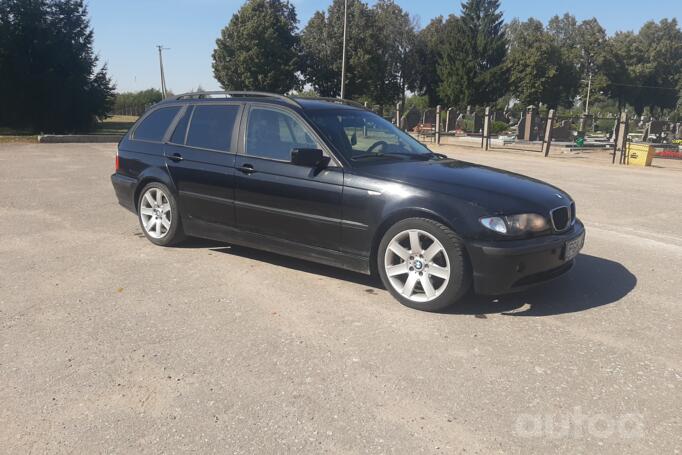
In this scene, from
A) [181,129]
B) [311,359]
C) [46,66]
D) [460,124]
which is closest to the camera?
[311,359]

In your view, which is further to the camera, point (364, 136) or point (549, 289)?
point (364, 136)

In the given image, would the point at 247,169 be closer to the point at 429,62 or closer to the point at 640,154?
the point at 640,154

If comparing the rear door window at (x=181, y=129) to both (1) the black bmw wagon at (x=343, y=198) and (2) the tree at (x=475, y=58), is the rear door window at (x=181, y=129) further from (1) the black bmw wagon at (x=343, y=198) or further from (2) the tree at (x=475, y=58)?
(2) the tree at (x=475, y=58)

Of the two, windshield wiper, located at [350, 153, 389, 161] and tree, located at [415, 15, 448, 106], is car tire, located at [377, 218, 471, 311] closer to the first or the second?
windshield wiper, located at [350, 153, 389, 161]

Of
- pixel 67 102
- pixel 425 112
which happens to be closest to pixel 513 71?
pixel 425 112

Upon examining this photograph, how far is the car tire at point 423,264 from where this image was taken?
13.2 ft

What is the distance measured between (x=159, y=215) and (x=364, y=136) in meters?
2.42

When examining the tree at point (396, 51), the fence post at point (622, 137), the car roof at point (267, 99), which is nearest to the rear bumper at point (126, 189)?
the car roof at point (267, 99)

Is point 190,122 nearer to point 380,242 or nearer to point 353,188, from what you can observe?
point 353,188

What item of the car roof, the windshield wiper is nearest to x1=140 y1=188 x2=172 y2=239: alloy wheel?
the car roof

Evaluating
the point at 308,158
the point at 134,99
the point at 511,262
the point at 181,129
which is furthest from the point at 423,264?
the point at 134,99

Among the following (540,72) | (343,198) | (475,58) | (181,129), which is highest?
(475,58)

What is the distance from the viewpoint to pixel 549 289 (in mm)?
4750

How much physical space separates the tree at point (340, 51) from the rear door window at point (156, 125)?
5262 cm
